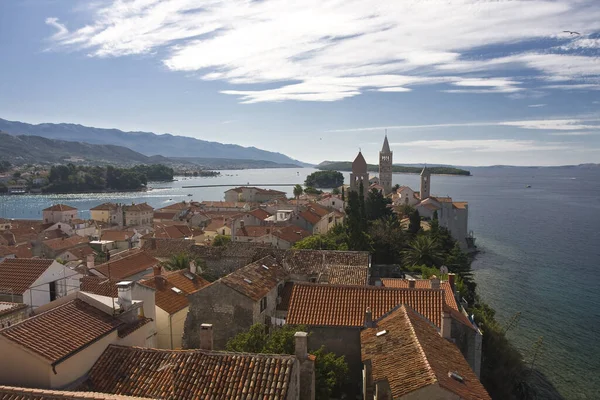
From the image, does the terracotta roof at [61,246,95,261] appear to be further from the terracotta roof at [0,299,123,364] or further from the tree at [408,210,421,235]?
the terracotta roof at [0,299,123,364]

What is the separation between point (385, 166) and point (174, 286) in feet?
224

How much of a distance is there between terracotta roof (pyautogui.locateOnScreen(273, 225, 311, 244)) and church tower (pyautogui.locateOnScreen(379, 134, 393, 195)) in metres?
39.0

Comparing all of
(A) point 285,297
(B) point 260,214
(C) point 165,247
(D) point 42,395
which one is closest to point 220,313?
(A) point 285,297

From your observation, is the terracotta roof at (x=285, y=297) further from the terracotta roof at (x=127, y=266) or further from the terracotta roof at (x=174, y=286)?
the terracotta roof at (x=127, y=266)

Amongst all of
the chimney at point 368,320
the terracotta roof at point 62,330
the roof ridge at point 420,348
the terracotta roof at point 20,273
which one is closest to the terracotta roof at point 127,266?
the terracotta roof at point 20,273

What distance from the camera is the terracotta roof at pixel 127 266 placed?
91.8 feet

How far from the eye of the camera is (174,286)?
2084cm

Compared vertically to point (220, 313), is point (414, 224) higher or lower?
lower

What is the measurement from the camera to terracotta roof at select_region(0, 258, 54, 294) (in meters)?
14.8

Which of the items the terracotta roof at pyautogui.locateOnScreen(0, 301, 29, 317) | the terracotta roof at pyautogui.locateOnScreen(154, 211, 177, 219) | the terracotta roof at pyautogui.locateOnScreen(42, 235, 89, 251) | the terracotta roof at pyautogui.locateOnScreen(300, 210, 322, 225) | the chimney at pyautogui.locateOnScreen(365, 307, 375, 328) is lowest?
the terracotta roof at pyautogui.locateOnScreen(154, 211, 177, 219)

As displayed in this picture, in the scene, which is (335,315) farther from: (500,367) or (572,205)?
(572,205)

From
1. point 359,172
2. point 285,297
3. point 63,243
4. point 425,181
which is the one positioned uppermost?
point 359,172

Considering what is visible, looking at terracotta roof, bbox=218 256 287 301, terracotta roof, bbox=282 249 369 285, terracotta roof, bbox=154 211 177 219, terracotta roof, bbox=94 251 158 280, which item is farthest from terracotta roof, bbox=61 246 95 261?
terracotta roof, bbox=154 211 177 219

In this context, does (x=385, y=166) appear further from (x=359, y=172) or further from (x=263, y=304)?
(x=263, y=304)
